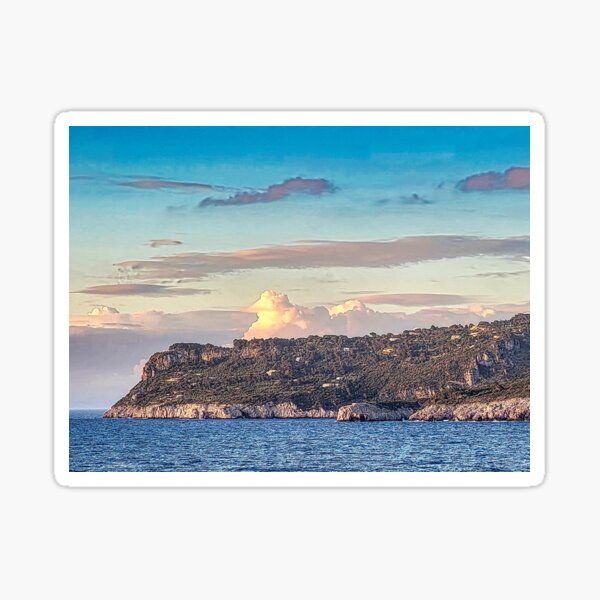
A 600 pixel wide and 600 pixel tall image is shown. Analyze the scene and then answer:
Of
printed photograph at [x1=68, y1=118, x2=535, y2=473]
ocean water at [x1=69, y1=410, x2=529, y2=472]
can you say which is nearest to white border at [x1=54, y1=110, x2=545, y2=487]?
printed photograph at [x1=68, y1=118, x2=535, y2=473]

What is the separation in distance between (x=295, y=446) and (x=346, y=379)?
521cm

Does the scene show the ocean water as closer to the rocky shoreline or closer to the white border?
the rocky shoreline

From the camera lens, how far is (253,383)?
989 inches

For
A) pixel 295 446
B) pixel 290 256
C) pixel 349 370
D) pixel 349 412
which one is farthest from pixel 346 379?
pixel 290 256

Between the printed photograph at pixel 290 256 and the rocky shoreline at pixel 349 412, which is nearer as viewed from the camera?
the printed photograph at pixel 290 256

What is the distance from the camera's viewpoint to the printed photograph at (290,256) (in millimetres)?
13023

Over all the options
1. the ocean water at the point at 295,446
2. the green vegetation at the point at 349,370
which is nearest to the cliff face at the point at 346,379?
the green vegetation at the point at 349,370
